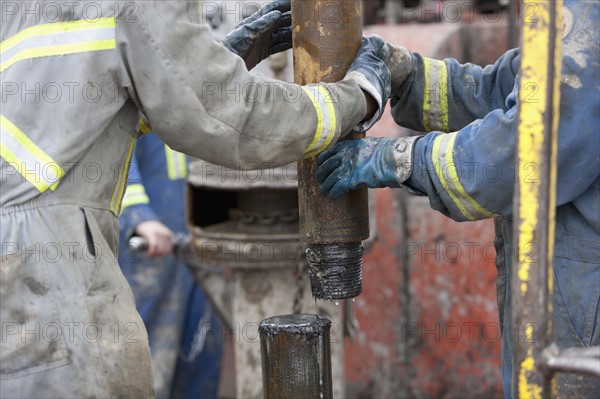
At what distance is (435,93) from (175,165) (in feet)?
7.60

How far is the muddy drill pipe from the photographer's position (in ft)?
8.49

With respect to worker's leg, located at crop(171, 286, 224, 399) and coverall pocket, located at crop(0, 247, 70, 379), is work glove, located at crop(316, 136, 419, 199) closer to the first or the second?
coverall pocket, located at crop(0, 247, 70, 379)

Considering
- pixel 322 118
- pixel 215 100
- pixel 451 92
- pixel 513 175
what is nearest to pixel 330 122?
pixel 322 118

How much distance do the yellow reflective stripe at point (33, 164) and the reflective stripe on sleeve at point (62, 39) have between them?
0.68 feet

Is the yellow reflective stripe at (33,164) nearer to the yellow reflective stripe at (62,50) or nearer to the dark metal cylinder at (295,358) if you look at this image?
the yellow reflective stripe at (62,50)

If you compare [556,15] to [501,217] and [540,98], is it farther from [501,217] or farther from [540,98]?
[501,217]

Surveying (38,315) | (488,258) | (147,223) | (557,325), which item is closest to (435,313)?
(488,258)

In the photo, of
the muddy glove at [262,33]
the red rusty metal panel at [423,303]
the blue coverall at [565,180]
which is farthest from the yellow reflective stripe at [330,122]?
the red rusty metal panel at [423,303]

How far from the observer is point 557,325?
2479 mm

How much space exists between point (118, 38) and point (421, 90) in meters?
1.08

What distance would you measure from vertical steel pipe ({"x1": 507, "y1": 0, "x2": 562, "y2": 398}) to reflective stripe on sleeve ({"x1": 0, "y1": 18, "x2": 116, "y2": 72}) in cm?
93

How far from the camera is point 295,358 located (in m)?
2.52

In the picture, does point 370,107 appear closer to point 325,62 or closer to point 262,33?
point 325,62

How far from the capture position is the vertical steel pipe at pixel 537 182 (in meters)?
1.89
